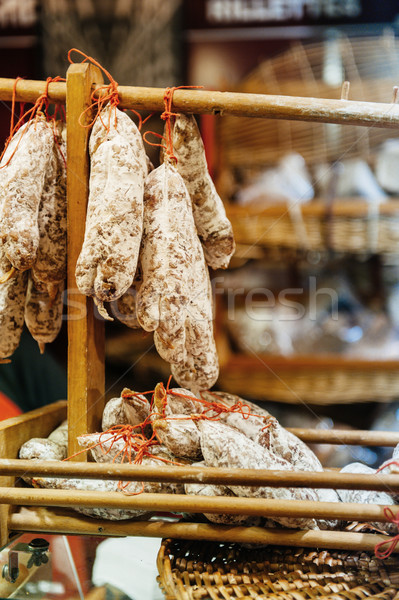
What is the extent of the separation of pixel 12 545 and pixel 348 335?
167cm

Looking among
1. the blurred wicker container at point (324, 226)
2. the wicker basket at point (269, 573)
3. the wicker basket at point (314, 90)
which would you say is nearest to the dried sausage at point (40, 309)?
the wicker basket at point (269, 573)

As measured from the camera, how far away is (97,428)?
3.96 ft

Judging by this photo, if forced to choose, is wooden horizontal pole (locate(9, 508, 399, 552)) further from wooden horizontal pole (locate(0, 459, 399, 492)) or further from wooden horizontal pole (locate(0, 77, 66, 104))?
wooden horizontal pole (locate(0, 77, 66, 104))

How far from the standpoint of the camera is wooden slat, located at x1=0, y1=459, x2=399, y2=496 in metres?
0.90

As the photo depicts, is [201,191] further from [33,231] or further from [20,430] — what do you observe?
[20,430]

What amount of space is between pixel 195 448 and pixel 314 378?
1259 mm

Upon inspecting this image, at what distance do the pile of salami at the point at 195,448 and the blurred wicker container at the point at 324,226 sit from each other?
1066 millimetres

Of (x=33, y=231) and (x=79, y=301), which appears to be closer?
(x=33, y=231)

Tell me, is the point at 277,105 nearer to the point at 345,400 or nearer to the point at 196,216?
the point at 196,216

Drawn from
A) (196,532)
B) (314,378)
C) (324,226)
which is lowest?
(314,378)

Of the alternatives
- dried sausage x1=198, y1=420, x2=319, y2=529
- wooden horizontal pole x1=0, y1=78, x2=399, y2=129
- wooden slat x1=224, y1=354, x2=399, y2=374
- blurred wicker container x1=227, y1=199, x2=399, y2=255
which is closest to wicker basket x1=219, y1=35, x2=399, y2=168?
blurred wicker container x1=227, y1=199, x2=399, y2=255

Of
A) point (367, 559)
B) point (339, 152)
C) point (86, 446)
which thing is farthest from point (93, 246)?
point (339, 152)

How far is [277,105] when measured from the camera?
1.11 m

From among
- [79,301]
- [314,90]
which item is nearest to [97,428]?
[79,301]
